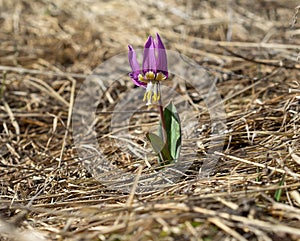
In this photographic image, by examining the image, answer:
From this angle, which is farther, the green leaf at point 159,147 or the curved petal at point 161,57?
the green leaf at point 159,147

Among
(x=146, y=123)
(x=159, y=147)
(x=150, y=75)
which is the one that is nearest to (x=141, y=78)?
(x=150, y=75)

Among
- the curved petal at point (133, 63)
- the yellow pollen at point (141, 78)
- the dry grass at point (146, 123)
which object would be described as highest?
the curved petal at point (133, 63)

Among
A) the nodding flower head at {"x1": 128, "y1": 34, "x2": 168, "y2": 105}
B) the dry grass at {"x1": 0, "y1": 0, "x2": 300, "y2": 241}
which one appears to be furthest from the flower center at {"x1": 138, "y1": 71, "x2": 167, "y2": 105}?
the dry grass at {"x1": 0, "y1": 0, "x2": 300, "y2": 241}

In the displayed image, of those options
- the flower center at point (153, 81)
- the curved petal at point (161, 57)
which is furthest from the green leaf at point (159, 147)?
the curved petal at point (161, 57)

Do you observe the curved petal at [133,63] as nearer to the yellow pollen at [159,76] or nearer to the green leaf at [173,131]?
the yellow pollen at [159,76]

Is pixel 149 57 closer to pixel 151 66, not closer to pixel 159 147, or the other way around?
pixel 151 66

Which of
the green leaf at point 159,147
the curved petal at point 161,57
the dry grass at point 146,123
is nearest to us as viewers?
the dry grass at point 146,123

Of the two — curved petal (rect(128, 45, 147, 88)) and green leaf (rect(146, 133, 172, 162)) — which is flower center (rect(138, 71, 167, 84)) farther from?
green leaf (rect(146, 133, 172, 162))
